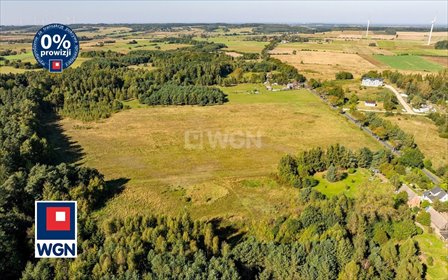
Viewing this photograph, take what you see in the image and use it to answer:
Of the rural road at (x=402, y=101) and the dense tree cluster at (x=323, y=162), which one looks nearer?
the dense tree cluster at (x=323, y=162)

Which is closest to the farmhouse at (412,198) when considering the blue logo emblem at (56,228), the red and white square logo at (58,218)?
the blue logo emblem at (56,228)

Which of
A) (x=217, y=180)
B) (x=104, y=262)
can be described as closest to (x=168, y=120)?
(x=217, y=180)

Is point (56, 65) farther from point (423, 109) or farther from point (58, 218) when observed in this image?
point (423, 109)

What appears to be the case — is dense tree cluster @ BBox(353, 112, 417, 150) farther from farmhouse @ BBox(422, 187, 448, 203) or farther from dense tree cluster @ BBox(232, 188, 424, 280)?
dense tree cluster @ BBox(232, 188, 424, 280)

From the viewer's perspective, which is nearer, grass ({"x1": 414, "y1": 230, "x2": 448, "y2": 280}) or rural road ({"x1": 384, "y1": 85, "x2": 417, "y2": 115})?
grass ({"x1": 414, "y1": 230, "x2": 448, "y2": 280})

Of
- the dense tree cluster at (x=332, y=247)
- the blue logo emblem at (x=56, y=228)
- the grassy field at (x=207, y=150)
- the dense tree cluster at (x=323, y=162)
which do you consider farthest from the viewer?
the dense tree cluster at (x=323, y=162)

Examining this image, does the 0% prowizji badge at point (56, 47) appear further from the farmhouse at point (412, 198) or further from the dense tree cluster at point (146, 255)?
the farmhouse at point (412, 198)

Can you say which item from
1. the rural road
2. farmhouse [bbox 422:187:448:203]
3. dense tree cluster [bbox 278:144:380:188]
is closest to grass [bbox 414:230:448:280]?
farmhouse [bbox 422:187:448:203]
